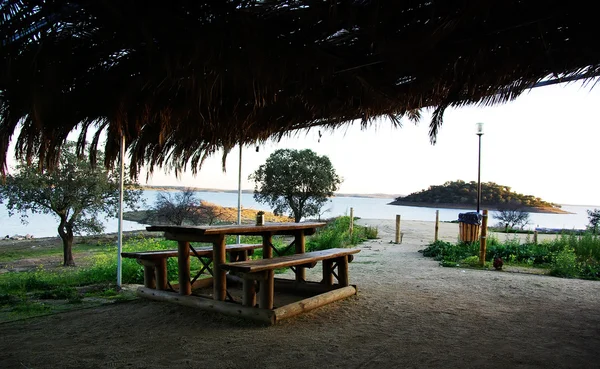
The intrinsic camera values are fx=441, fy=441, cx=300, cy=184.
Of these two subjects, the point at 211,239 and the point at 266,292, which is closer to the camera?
the point at 266,292

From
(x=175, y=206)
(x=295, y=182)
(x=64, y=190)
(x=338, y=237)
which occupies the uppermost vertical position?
(x=295, y=182)

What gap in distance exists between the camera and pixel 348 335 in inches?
144

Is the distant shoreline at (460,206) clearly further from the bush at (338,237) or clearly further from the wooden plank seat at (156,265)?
the wooden plank seat at (156,265)

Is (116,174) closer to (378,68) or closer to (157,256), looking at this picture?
(157,256)

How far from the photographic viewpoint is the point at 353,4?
9.03 ft

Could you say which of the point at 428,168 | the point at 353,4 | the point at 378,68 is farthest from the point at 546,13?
the point at 428,168

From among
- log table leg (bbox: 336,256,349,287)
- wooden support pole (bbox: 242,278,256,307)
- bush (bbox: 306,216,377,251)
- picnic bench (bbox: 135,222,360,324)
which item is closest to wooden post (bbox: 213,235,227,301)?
picnic bench (bbox: 135,222,360,324)

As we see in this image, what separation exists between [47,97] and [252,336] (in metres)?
2.31

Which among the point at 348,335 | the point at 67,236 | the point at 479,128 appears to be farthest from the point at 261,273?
the point at 479,128

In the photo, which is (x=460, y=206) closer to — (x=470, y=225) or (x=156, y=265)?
(x=470, y=225)

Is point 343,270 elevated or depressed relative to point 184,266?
depressed

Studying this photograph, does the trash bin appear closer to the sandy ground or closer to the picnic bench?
the sandy ground

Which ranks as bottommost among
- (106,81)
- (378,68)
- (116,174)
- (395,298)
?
(395,298)

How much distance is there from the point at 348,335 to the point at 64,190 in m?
7.11
